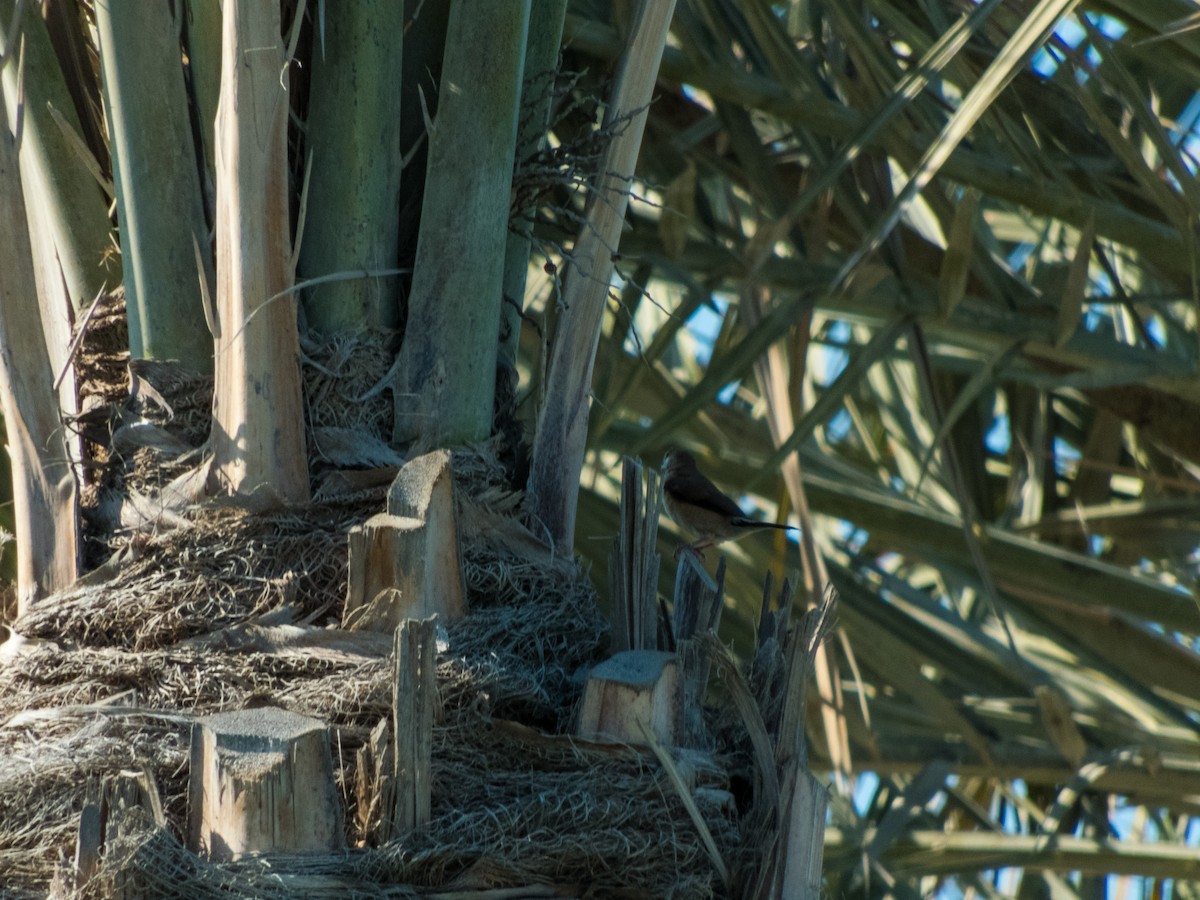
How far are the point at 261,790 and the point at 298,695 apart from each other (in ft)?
0.78

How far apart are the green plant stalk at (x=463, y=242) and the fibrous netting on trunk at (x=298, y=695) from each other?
10 centimetres

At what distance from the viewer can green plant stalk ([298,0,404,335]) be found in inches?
101

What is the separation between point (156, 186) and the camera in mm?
2518

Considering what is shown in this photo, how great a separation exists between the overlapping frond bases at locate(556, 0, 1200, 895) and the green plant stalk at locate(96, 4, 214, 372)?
1327 millimetres

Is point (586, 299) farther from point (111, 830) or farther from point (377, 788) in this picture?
point (111, 830)

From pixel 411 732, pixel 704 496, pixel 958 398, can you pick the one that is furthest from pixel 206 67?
pixel 704 496

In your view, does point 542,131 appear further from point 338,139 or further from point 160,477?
point 160,477

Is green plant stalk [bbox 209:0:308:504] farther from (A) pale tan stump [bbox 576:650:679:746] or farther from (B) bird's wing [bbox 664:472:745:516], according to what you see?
(B) bird's wing [bbox 664:472:745:516]

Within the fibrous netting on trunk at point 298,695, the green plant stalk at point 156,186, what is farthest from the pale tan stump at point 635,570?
the green plant stalk at point 156,186

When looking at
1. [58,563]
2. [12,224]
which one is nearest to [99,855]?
[58,563]

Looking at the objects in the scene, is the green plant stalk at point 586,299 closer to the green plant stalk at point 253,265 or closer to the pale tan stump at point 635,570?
the pale tan stump at point 635,570

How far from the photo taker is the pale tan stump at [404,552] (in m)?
2.28

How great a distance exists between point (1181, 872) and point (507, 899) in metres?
2.99

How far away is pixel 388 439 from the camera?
2578 mm
